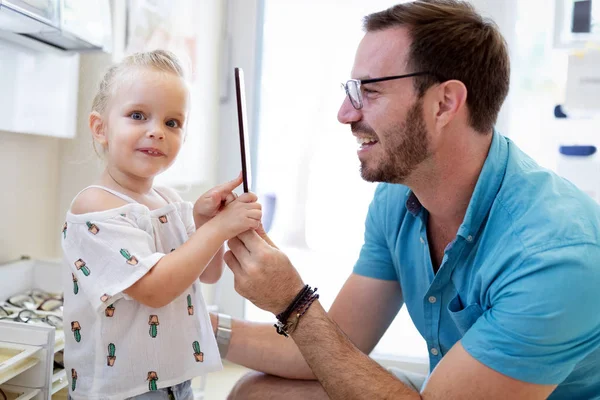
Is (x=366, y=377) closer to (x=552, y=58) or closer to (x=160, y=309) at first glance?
(x=160, y=309)

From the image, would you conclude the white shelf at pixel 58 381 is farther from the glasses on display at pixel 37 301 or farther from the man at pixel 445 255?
the man at pixel 445 255

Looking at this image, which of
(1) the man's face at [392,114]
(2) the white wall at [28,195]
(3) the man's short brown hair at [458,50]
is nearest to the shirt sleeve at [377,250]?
(1) the man's face at [392,114]

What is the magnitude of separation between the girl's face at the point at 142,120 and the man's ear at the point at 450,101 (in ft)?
1.92

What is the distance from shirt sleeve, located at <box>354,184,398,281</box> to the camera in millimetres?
1570

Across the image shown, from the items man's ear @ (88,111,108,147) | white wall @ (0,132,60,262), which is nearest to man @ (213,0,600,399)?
man's ear @ (88,111,108,147)

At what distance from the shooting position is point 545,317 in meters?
1.08

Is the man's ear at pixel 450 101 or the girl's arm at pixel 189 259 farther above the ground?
the man's ear at pixel 450 101

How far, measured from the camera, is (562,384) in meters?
1.25

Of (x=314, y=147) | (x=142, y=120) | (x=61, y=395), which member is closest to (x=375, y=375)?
(x=142, y=120)

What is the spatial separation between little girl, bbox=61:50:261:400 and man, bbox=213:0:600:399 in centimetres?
11

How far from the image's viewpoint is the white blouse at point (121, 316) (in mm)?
1070

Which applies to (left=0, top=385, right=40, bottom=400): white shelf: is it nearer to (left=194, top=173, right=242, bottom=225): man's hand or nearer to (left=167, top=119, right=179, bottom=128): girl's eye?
(left=194, top=173, right=242, bottom=225): man's hand

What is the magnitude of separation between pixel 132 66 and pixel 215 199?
1.01 feet

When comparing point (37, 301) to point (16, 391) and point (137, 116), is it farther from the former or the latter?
point (137, 116)
